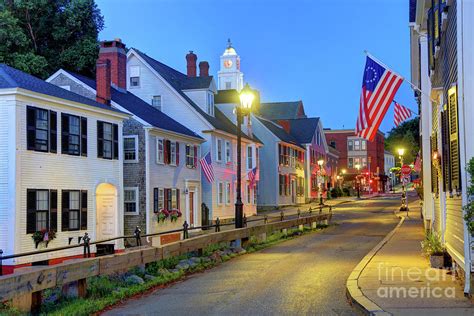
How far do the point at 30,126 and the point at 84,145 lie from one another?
3823 mm

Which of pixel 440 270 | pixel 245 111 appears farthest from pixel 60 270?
pixel 245 111

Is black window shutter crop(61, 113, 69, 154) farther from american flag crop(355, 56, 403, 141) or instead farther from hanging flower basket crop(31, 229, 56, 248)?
american flag crop(355, 56, 403, 141)

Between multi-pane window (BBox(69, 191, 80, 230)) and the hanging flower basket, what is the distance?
5.03 ft

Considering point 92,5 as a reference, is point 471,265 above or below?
below

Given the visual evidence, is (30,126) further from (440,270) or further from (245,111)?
(440,270)

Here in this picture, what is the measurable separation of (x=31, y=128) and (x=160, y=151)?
11.0 m

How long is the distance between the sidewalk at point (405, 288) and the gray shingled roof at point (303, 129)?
169ft

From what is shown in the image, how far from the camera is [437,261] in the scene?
14008mm

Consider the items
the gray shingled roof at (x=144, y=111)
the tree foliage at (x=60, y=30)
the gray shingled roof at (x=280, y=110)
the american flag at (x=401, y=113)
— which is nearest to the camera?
the american flag at (x=401, y=113)

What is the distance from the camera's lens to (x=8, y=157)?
73.1 feet

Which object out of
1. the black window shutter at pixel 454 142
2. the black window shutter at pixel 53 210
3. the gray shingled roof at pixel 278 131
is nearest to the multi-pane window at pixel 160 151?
the black window shutter at pixel 53 210

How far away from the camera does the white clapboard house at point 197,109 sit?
4066cm

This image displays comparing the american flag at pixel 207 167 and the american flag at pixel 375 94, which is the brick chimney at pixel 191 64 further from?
the american flag at pixel 375 94

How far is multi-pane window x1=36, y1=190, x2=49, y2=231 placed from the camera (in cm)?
2331
